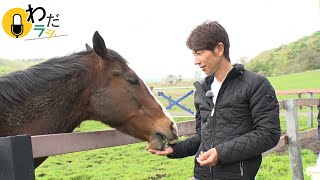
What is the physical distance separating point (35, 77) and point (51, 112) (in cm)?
31

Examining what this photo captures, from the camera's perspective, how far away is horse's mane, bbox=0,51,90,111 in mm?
2977

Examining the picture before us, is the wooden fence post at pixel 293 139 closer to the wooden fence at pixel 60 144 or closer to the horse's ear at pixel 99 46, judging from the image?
the wooden fence at pixel 60 144

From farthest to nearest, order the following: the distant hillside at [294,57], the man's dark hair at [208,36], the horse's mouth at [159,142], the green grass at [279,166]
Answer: the distant hillside at [294,57] < the green grass at [279,166] < the horse's mouth at [159,142] < the man's dark hair at [208,36]

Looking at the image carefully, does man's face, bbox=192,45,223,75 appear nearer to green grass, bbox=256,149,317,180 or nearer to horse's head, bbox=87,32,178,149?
horse's head, bbox=87,32,178,149

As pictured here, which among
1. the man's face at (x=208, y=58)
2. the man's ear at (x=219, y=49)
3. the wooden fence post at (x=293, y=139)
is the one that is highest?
the man's ear at (x=219, y=49)

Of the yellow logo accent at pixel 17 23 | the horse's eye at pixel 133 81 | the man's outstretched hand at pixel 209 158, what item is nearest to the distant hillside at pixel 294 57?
the yellow logo accent at pixel 17 23

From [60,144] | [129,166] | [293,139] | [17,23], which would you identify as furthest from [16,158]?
[17,23]

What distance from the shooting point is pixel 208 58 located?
7.98 feet

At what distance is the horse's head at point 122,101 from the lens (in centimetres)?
315

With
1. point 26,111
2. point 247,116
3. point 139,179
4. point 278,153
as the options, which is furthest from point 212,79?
point 278,153

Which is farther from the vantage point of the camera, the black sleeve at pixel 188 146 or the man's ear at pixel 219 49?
the black sleeve at pixel 188 146

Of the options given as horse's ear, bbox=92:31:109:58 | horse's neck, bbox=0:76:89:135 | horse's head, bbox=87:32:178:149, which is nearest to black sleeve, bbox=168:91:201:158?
horse's head, bbox=87:32:178:149

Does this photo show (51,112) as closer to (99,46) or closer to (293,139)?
(99,46)

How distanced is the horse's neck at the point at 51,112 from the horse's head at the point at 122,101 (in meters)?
0.14
